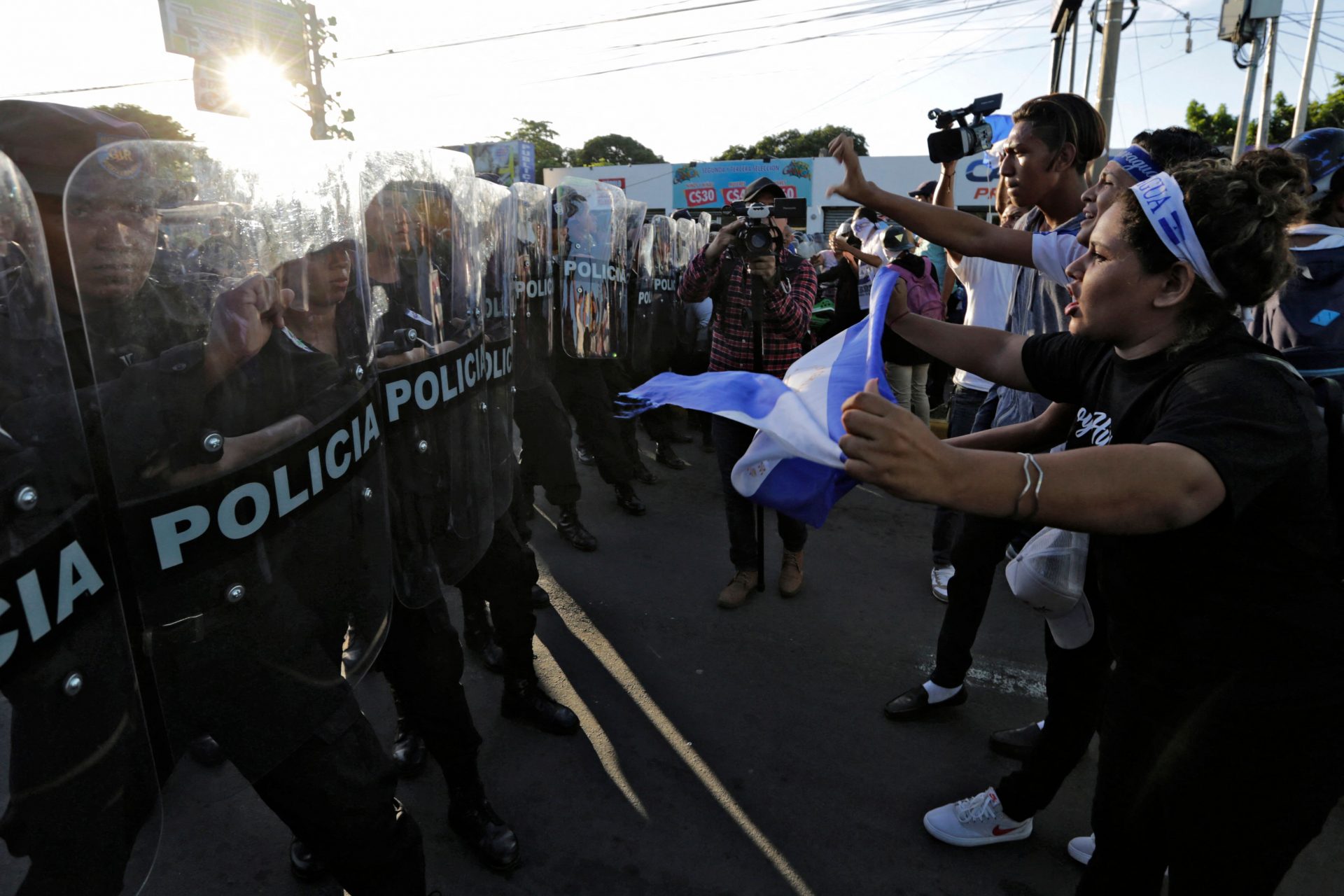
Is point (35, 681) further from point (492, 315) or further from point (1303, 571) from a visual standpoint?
point (1303, 571)

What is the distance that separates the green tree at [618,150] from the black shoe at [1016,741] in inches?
2111

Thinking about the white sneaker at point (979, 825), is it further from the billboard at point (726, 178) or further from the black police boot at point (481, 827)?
the billboard at point (726, 178)

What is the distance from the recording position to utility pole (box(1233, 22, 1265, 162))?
1251 centimetres

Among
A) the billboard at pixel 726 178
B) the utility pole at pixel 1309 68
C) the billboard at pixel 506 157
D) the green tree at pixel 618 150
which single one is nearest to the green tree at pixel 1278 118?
Answer: the utility pole at pixel 1309 68

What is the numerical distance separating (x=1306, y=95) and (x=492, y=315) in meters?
20.4

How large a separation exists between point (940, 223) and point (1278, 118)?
3305 cm

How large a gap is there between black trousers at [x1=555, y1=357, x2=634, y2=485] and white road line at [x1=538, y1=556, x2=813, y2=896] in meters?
0.88

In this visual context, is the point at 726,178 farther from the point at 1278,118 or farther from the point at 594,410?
the point at 594,410

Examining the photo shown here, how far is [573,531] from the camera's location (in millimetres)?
4555

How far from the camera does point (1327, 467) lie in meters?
1.26

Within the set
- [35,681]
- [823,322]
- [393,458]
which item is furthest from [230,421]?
[823,322]

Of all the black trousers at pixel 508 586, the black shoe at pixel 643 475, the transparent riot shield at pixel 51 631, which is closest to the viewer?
the transparent riot shield at pixel 51 631

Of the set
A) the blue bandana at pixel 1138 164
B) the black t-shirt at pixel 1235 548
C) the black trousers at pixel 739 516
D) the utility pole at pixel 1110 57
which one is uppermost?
the utility pole at pixel 1110 57

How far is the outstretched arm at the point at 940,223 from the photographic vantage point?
84.8 inches
